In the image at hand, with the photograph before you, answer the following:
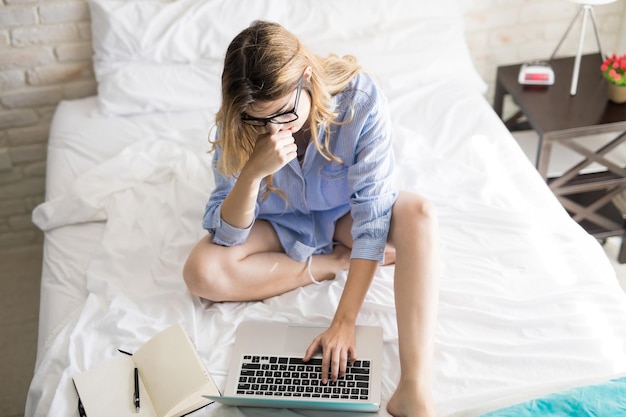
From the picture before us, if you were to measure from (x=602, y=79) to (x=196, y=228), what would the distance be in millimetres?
1371

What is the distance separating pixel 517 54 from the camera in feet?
8.47

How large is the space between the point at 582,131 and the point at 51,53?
1666 millimetres

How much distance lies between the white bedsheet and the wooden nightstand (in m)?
0.15

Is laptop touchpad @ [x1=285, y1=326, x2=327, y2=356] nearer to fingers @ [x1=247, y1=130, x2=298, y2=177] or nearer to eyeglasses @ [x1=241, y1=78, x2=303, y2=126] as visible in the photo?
fingers @ [x1=247, y1=130, x2=298, y2=177]

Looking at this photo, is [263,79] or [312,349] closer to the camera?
[263,79]

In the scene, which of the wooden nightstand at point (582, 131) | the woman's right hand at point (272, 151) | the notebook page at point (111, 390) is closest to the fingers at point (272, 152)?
the woman's right hand at point (272, 151)

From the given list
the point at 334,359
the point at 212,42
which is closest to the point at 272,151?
the point at 334,359

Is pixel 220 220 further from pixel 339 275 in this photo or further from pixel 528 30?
pixel 528 30

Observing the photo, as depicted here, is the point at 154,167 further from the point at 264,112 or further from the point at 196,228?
the point at 264,112

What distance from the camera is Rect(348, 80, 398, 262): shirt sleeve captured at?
154cm

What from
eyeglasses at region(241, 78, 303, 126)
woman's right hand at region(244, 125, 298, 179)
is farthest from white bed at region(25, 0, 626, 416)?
eyeglasses at region(241, 78, 303, 126)

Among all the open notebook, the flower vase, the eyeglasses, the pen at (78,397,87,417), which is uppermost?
the eyeglasses

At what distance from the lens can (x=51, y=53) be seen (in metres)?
2.37

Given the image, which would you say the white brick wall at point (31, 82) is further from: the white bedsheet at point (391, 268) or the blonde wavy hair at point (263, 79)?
the blonde wavy hair at point (263, 79)
